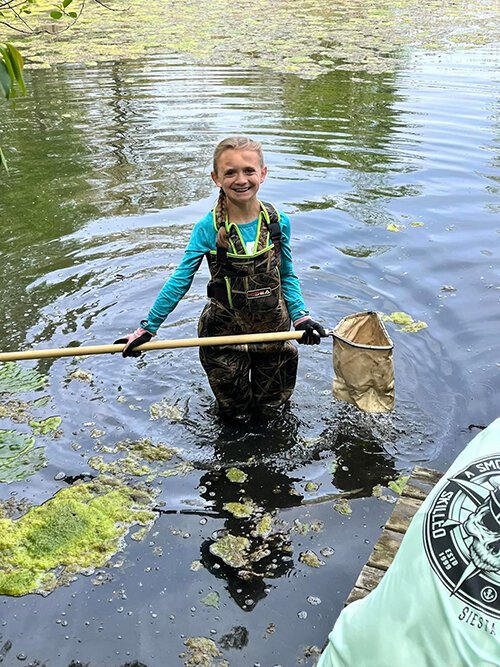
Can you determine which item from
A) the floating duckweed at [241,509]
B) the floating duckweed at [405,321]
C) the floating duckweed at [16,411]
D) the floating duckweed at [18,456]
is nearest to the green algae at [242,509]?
the floating duckweed at [241,509]

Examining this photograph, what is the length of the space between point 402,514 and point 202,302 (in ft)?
10.3

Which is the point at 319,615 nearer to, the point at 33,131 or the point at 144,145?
the point at 144,145

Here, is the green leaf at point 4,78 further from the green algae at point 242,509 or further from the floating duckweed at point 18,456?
the floating duckweed at point 18,456

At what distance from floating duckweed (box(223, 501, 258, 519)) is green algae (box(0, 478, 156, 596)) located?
0.41m

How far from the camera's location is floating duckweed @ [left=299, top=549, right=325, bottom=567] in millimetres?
3381

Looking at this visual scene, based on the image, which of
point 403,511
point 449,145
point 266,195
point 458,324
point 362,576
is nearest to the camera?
point 362,576

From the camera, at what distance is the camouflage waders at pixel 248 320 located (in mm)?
3861

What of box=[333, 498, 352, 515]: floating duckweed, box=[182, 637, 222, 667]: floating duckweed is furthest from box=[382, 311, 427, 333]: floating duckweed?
box=[182, 637, 222, 667]: floating duckweed

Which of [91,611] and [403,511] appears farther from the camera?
[403,511]

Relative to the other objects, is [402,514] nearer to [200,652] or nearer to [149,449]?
[200,652]

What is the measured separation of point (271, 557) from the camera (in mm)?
3424

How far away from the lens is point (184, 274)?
155 inches

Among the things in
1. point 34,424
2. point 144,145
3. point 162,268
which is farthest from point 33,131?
point 34,424

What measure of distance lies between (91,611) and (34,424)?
5.46ft
